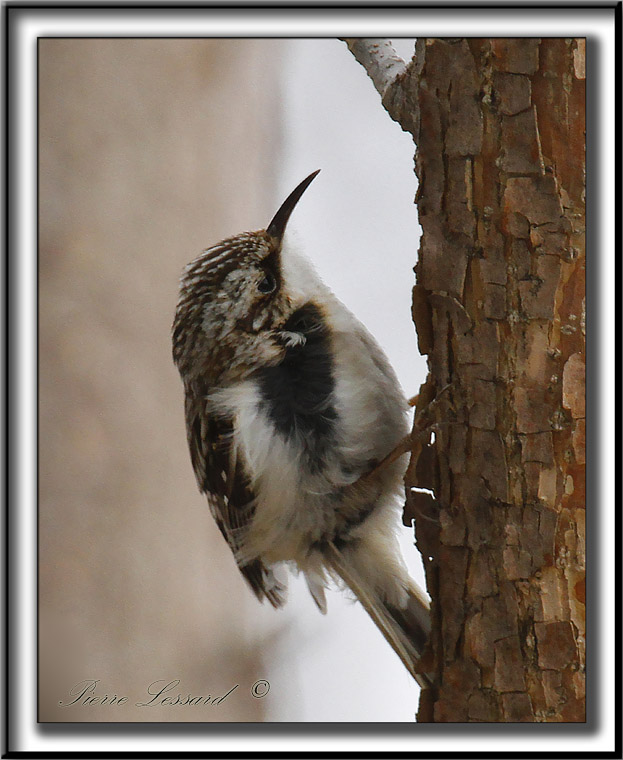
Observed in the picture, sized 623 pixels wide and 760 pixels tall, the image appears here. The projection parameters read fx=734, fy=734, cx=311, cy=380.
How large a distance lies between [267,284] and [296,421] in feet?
1.13

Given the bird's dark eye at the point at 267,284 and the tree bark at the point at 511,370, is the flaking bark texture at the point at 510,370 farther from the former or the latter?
the bird's dark eye at the point at 267,284

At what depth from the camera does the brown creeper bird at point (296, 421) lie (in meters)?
1.58

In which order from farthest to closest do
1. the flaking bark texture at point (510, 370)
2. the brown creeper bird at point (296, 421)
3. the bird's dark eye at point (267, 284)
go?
the bird's dark eye at point (267, 284), the brown creeper bird at point (296, 421), the flaking bark texture at point (510, 370)

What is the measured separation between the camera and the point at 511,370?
117 cm

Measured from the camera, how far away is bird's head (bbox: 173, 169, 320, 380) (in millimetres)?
1656

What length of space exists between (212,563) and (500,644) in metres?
1.82

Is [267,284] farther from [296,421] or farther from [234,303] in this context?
[296,421]

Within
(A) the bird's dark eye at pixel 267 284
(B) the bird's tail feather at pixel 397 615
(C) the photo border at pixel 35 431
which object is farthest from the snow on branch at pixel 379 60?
(B) the bird's tail feather at pixel 397 615

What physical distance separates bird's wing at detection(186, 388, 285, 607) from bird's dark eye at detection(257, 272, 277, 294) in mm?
279

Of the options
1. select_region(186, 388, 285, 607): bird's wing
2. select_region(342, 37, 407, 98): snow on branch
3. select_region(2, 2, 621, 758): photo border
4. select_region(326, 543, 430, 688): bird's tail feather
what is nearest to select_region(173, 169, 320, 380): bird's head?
select_region(186, 388, 285, 607): bird's wing

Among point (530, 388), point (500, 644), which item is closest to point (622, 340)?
point (530, 388)

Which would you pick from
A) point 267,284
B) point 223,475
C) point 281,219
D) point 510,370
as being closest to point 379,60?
point 281,219

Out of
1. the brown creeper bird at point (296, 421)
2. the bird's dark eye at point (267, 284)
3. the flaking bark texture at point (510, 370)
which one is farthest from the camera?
the bird's dark eye at point (267, 284)

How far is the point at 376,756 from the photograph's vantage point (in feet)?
Result: 3.86
